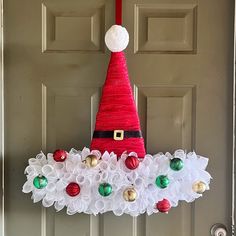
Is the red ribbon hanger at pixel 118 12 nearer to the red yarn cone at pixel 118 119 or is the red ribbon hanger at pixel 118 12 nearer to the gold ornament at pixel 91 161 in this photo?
the red yarn cone at pixel 118 119

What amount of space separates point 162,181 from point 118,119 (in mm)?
218

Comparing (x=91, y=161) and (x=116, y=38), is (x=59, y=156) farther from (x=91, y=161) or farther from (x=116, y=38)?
(x=116, y=38)

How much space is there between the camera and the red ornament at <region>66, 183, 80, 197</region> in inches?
46.0

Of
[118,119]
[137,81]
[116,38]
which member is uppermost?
[116,38]

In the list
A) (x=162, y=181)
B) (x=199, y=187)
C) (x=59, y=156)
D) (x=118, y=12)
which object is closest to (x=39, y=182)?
(x=59, y=156)

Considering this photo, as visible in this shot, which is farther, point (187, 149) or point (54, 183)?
point (187, 149)

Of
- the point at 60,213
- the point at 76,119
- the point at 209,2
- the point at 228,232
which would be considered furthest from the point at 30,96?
the point at 228,232

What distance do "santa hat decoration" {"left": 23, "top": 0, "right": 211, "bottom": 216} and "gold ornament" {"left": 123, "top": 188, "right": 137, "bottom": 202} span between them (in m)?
0.01

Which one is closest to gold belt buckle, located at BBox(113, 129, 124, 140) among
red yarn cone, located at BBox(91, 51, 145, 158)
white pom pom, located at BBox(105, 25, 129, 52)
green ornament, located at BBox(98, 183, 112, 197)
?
red yarn cone, located at BBox(91, 51, 145, 158)

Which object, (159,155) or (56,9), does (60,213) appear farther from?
(56,9)

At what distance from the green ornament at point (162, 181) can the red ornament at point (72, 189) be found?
0.75 ft

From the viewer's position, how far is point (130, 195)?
3.77 feet

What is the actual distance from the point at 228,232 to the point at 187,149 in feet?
0.98

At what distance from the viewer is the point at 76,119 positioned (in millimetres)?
1325
